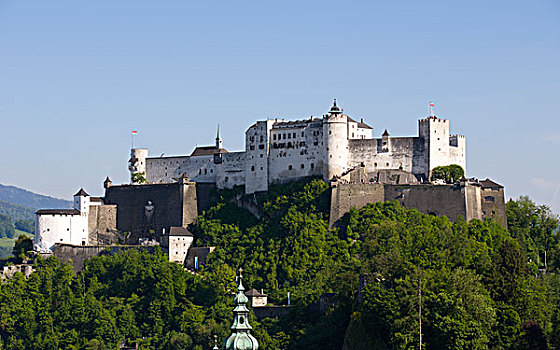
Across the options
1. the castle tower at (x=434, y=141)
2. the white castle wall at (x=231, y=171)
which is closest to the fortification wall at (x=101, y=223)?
the white castle wall at (x=231, y=171)

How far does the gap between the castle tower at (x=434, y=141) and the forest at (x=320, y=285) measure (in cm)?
430

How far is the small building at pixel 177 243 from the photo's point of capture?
8519 centimetres

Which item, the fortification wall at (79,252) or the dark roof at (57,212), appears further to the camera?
the dark roof at (57,212)

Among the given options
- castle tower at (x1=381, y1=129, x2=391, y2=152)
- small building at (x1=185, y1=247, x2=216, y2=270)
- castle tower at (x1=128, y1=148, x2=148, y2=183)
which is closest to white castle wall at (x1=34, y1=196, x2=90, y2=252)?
castle tower at (x1=128, y1=148, x2=148, y2=183)

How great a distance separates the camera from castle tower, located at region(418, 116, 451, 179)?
80188 millimetres

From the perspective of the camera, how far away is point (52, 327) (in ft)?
269

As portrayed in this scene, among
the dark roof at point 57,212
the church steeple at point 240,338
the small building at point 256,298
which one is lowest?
the church steeple at point 240,338

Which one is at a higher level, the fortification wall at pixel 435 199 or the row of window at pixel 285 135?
the row of window at pixel 285 135

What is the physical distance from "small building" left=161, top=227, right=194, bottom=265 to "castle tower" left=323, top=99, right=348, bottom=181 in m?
12.5

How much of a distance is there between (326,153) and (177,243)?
14037 millimetres

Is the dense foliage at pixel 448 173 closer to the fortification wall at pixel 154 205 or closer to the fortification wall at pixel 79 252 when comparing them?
the fortification wall at pixel 154 205

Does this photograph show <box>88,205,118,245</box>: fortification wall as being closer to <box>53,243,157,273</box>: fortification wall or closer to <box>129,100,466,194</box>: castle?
<box>53,243,157,273</box>: fortification wall

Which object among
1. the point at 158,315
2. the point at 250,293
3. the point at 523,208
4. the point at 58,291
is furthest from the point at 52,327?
the point at 523,208

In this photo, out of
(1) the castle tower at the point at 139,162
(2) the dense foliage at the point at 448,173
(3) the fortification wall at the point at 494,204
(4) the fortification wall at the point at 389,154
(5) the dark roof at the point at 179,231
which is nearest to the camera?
(3) the fortification wall at the point at 494,204
